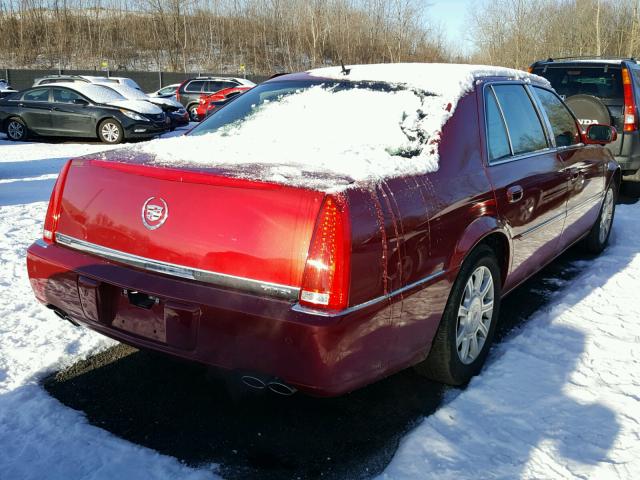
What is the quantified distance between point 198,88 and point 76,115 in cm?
982

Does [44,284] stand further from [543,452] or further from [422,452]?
[543,452]

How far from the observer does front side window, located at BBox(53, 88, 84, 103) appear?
45.8 feet

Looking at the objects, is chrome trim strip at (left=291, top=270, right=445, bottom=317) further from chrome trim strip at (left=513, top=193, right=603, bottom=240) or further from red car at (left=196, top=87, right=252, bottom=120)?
A: red car at (left=196, top=87, right=252, bottom=120)

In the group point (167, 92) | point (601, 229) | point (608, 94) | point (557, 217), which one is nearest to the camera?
point (557, 217)

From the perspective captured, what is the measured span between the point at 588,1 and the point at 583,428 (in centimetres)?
4266

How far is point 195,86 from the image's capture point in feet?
75.9

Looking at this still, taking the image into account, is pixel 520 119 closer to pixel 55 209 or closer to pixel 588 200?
pixel 588 200

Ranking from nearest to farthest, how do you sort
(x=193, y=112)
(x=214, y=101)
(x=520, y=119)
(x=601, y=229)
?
1. (x=520, y=119)
2. (x=601, y=229)
3. (x=214, y=101)
4. (x=193, y=112)

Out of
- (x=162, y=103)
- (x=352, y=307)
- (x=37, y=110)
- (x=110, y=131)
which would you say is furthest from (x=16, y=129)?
(x=352, y=307)

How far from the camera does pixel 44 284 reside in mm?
2801

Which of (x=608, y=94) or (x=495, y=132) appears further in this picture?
(x=608, y=94)

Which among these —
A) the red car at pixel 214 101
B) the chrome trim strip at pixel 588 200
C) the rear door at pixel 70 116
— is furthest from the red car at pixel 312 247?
the red car at pixel 214 101

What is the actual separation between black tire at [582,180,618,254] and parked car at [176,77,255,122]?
730 inches

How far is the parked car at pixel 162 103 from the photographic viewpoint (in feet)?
50.0
